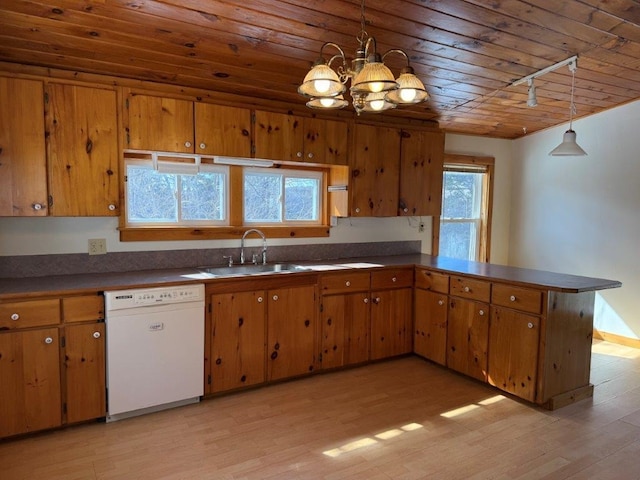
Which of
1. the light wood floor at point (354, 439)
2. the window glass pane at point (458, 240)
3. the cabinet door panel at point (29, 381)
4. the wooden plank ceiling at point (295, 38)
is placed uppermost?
the wooden plank ceiling at point (295, 38)

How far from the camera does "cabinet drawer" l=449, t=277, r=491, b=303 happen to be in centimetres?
327

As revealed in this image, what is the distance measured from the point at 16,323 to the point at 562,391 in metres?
3.48

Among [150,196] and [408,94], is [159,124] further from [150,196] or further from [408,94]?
[408,94]

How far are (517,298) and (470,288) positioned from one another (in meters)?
0.40

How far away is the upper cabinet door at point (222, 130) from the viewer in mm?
3141

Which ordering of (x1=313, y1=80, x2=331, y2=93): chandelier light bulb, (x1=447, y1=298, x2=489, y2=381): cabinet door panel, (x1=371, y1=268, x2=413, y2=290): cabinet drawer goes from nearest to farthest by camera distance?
(x1=313, y1=80, x2=331, y2=93): chandelier light bulb < (x1=447, y1=298, x2=489, y2=381): cabinet door panel < (x1=371, y1=268, x2=413, y2=290): cabinet drawer

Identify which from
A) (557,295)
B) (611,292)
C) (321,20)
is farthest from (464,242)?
(321,20)

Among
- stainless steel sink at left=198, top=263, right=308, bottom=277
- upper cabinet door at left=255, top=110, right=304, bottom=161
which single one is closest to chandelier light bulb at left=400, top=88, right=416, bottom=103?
upper cabinet door at left=255, top=110, right=304, bottom=161

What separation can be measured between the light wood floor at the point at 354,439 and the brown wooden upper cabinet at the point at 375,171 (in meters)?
1.56

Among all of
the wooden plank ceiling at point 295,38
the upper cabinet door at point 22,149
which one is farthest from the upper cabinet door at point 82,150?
the wooden plank ceiling at point 295,38

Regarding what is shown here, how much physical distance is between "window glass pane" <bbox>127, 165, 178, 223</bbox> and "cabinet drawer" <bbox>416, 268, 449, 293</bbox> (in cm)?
211

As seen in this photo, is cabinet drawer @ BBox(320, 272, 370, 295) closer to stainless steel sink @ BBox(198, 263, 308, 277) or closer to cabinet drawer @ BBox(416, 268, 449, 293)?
stainless steel sink @ BBox(198, 263, 308, 277)

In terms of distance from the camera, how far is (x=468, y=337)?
3.43m

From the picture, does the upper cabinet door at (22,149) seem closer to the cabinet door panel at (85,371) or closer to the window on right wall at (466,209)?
the cabinet door panel at (85,371)
